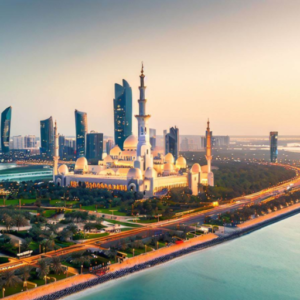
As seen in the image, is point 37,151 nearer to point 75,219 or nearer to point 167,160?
point 167,160

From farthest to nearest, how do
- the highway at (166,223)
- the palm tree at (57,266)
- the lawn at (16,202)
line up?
Result: 1. the lawn at (16,202)
2. the highway at (166,223)
3. the palm tree at (57,266)

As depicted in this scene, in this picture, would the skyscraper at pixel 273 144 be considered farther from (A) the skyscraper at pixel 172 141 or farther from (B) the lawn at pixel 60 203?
(B) the lawn at pixel 60 203

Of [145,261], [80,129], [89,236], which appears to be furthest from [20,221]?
[80,129]

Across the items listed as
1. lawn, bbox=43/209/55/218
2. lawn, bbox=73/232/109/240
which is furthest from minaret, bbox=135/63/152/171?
lawn, bbox=73/232/109/240

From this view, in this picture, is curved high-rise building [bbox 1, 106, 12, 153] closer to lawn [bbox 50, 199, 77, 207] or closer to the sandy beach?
lawn [bbox 50, 199, 77, 207]

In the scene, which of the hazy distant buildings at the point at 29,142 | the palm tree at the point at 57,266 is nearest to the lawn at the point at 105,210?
the palm tree at the point at 57,266
